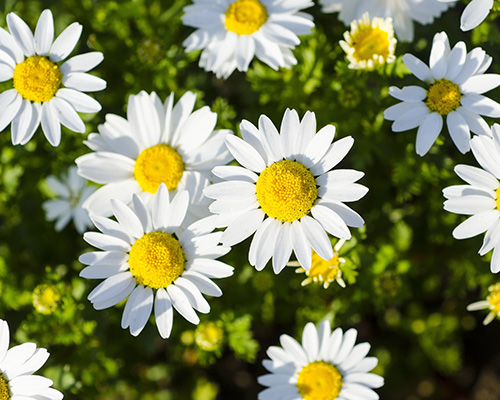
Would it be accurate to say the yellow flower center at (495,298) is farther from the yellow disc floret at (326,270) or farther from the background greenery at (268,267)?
the yellow disc floret at (326,270)

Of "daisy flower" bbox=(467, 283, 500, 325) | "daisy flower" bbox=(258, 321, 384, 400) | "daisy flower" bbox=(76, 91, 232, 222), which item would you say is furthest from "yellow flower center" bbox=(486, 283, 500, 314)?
"daisy flower" bbox=(76, 91, 232, 222)

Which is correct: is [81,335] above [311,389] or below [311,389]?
below

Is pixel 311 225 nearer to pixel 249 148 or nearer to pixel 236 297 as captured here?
pixel 249 148

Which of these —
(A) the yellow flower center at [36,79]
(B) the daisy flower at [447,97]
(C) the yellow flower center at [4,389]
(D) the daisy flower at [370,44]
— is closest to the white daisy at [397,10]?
(D) the daisy flower at [370,44]

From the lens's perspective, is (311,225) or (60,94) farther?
(60,94)

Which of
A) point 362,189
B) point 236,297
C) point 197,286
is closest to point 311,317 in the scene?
point 236,297

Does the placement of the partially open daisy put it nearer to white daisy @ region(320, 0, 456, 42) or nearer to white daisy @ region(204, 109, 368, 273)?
white daisy @ region(204, 109, 368, 273)

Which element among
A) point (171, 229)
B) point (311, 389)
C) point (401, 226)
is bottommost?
point (311, 389)
